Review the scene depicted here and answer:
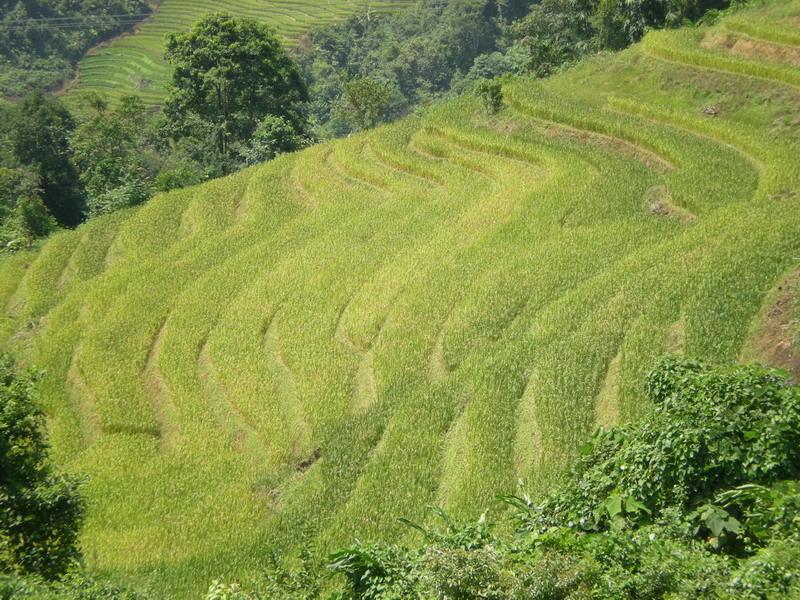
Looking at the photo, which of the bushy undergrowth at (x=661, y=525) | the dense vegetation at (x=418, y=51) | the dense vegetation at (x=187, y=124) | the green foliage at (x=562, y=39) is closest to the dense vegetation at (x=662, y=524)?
the bushy undergrowth at (x=661, y=525)

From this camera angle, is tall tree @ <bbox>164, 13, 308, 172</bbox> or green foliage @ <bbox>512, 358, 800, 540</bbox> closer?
green foliage @ <bbox>512, 358, 800, 540</bbox>

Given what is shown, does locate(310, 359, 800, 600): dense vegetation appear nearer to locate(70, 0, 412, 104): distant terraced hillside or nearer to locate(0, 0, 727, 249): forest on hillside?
locate(0, 0, 727, 249): forest on hillside

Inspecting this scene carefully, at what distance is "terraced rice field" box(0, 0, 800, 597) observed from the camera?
32.1 feet

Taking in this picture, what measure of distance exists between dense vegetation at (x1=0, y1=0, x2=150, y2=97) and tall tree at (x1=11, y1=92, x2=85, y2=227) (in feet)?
69.0

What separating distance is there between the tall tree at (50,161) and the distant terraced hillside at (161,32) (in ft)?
64.9

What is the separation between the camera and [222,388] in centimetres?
1253

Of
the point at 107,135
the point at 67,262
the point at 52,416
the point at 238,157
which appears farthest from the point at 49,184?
the point at 52,416

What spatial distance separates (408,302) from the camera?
13.3 metres

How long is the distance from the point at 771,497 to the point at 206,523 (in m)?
6.63

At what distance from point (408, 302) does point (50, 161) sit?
21454 mm

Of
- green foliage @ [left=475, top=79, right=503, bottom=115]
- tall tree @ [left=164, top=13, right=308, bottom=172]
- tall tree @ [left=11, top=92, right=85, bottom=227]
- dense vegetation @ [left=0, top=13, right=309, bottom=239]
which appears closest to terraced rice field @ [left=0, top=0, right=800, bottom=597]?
green foliage @ [left=475, top=79, right=503, bottom=115]

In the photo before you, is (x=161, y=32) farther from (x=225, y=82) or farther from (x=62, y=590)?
(x=62, y=590)

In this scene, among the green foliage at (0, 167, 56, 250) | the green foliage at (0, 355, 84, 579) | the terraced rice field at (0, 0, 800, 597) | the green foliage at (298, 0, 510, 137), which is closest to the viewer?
the green foliage at (0, 355, 84, 579)

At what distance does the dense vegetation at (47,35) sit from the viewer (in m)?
50.8
